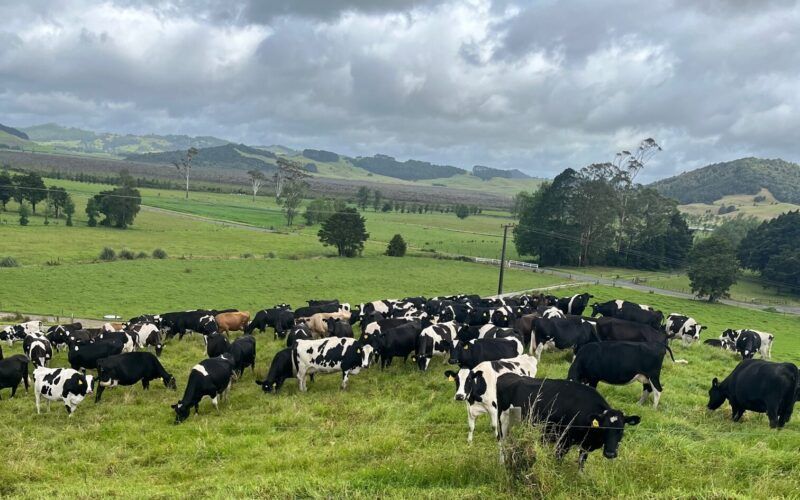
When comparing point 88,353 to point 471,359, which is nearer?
point 471,359

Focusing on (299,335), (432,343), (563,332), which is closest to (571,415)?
(432,343)

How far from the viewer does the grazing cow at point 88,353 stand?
Result: 18.9m

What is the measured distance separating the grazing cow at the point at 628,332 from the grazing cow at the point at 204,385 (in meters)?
13.2

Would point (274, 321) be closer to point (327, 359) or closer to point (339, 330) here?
point (339, 330)

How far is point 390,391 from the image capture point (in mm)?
15562

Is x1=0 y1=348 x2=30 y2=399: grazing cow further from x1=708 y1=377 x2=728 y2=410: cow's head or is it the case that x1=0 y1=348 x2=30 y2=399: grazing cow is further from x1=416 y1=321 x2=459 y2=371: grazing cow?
x1=708 y1=377 x2=728 y2=410: cow's head

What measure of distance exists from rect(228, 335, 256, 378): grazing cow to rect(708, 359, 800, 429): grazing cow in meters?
15.0

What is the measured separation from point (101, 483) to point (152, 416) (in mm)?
5181

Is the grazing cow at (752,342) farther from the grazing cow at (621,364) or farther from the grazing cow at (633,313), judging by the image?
the grazing cow at (621,364)

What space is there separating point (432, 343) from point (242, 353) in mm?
6914

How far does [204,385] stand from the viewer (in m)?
14.3

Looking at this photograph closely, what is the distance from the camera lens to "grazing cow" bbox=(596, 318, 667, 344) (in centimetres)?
1788

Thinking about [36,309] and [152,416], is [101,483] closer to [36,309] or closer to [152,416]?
[152,416]

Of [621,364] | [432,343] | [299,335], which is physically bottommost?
[299,335]
